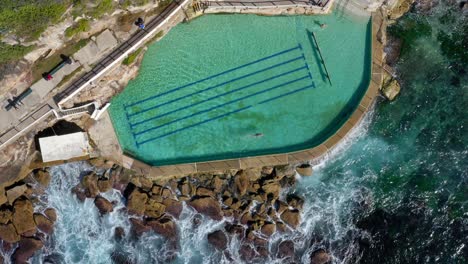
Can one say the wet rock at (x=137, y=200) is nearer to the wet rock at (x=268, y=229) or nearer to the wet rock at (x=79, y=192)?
the wet rock at (x=79, y=192)

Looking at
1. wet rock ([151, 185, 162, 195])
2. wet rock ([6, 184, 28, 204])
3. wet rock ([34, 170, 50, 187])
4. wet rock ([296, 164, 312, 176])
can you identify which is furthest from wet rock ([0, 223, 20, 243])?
wet rock ([296, 164, 312, 176])

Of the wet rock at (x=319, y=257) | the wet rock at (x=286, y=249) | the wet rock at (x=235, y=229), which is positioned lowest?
the wet rock at (x=319, y=257)

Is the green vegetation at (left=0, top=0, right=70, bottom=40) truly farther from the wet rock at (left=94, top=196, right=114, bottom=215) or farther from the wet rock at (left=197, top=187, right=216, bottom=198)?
the wet rock at (left=197, top=187, right=216, bottom=198)

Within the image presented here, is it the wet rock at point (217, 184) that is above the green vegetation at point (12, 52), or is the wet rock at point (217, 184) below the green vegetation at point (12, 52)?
below

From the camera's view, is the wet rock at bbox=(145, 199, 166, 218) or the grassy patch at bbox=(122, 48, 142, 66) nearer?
the grassy patch at bbox=(122, 48, 142, 66)

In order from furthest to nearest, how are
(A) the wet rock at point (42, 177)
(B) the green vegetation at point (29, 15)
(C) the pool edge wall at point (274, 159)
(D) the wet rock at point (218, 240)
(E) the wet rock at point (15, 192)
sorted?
(D) the wet rock at point (218, 240) < (C) the pool edge wall at point (274, 159) < (A) the wet rock at point (42, 177) < (E) the wet rock at point (15, 192) < (B) the green vegetation at point (29, 15)

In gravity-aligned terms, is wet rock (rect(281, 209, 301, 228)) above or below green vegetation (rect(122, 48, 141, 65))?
below

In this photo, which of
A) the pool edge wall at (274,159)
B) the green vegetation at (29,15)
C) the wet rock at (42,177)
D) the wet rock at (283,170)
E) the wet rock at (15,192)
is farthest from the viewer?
the wet rock at (283,170)

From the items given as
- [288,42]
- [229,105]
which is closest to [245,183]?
[229,105]

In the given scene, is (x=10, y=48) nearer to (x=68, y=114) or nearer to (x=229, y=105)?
(x=68, y=114)

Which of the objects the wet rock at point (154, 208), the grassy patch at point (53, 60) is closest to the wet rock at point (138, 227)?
the wet rock at point (154, 208)
